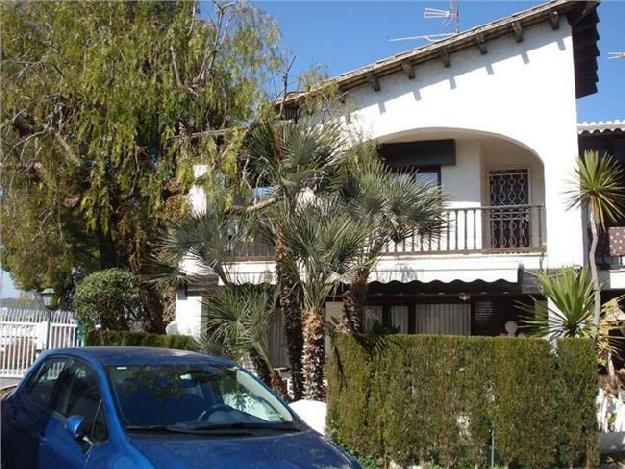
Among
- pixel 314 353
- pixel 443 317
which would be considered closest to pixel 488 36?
pixel 443 317

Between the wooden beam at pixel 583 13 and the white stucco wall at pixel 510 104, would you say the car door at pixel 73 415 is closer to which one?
the white stucco wall at pixel 510 104

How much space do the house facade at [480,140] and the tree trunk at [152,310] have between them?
51cm

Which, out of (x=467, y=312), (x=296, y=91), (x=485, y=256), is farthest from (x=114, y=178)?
(x=467, y=312)

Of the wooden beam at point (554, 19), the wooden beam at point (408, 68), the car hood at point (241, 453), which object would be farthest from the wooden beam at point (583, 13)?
the car hood at point (241, 453)

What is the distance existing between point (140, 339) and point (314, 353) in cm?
348

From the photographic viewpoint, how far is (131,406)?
16.6 ft

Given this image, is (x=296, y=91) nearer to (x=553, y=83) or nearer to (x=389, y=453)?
(x=553, y=83)

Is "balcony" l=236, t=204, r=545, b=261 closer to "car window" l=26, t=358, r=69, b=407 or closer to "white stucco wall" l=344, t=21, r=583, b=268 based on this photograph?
"white stucco wall" l=344, t=21, r=583, b=268

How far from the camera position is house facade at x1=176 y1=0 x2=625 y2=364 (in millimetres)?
13078

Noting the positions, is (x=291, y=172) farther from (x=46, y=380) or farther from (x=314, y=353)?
(x=46, y=380)

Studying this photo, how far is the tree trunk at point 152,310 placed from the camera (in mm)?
14133

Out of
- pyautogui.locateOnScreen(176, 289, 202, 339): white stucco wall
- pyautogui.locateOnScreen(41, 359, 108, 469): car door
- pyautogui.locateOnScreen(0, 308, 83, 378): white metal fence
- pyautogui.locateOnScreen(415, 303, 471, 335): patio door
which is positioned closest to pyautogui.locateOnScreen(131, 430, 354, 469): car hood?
pyautogui.locateOnScreen(41, 359, 108, 469): car door

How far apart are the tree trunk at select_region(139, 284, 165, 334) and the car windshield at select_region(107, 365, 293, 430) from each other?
840 cm

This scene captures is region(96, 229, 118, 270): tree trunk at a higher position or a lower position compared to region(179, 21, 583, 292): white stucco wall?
lower
